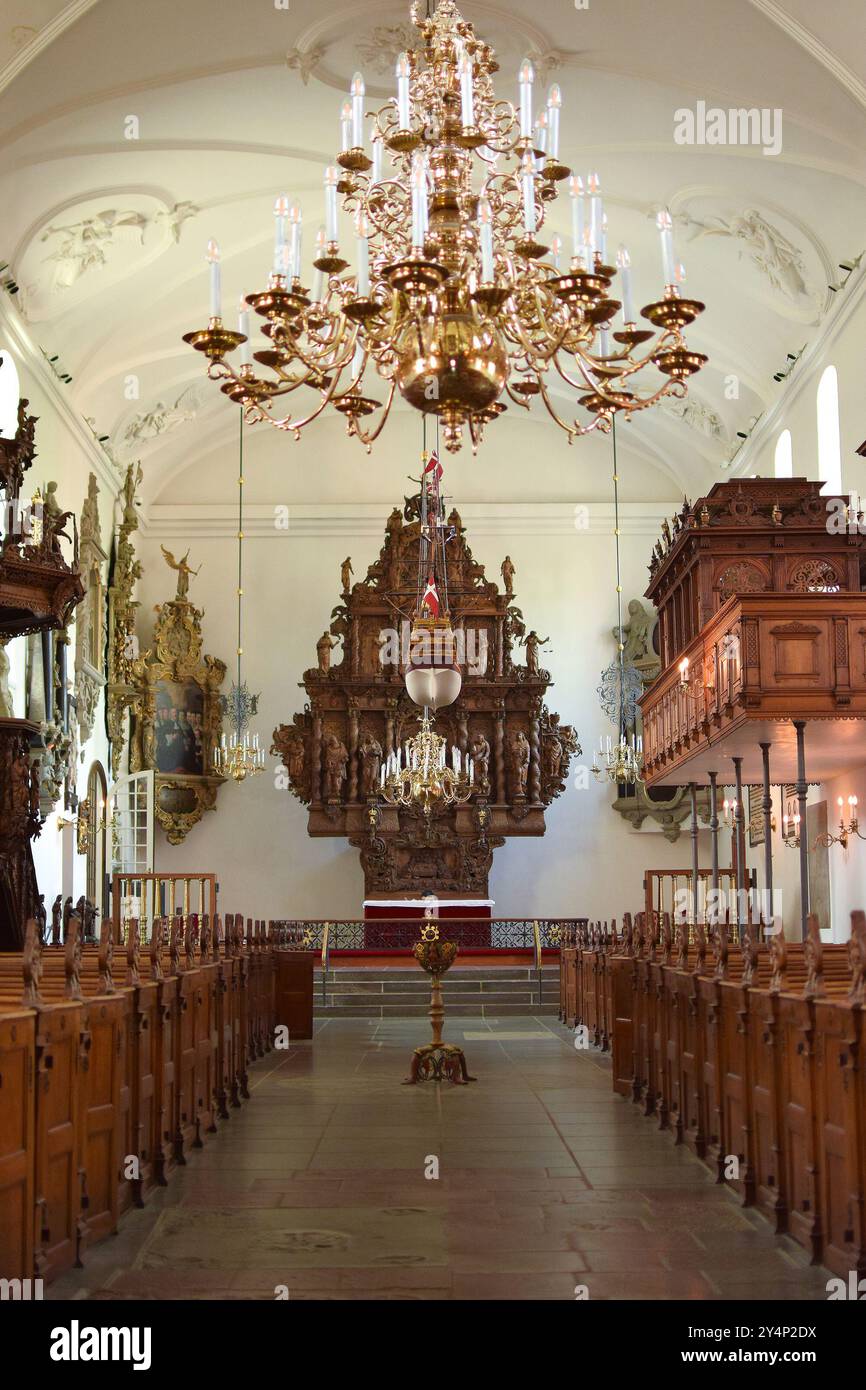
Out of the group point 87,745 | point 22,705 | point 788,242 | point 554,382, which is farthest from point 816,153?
point 87,745

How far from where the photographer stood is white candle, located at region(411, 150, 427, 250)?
7.14 meters

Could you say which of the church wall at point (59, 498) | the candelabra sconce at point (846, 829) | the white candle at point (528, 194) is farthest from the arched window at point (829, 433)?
the white candle at point (528, 194)

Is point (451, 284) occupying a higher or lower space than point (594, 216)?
lower

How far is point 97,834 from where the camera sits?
21328mm

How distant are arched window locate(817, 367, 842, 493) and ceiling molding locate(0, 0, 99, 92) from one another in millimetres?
9685

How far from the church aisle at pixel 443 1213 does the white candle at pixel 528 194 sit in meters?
5.39

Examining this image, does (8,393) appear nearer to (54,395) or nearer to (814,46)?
(54,395)

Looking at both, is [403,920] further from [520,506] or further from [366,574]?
[520,506]

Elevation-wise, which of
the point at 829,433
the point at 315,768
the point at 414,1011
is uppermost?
the point at 829,433

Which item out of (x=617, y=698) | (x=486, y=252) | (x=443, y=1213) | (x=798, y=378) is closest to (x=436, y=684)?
(x=798, y=378)

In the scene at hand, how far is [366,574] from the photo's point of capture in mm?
24375

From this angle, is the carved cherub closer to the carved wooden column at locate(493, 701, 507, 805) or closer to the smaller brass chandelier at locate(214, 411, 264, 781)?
the smaller brass chandelier at locate(214, 411, 264, 781)

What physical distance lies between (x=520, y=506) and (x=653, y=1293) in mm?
20512

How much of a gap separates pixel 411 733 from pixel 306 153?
29.8ft
